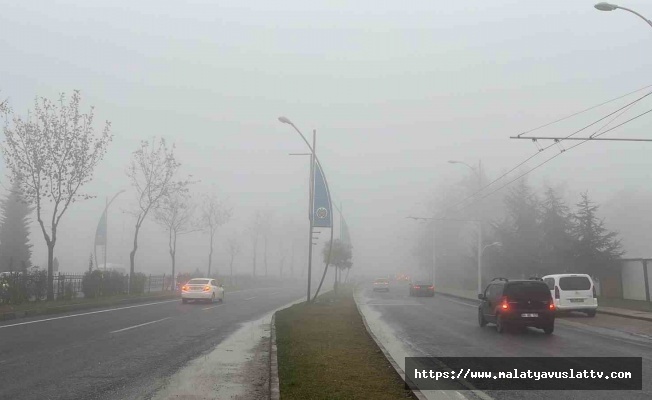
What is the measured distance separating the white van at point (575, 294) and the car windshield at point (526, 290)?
786 cm

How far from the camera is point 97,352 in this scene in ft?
38.9

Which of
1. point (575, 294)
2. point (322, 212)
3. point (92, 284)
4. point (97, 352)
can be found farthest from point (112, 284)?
point (575, 294)

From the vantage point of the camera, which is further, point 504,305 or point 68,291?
point 68,291

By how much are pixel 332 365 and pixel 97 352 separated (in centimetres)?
526

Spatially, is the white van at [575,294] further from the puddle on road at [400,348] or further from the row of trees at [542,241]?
the row of trees at [542,241]

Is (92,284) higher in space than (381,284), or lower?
higher

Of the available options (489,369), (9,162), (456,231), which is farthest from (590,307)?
(456,231)

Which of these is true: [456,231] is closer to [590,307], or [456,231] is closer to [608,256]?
[608,256]

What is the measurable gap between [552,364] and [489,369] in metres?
1.42

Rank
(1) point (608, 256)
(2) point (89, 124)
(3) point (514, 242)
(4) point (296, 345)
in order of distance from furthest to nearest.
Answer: (3) point (514, 242) < (1) point (608, 256) < (2) point (89, 124) < (4) point (296, 345)

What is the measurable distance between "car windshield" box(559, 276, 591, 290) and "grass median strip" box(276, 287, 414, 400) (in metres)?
11.6

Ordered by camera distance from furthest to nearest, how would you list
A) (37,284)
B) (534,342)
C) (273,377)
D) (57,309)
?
1. (37,284)
2. (57,309)
3. (534,342)
4. (273,377)

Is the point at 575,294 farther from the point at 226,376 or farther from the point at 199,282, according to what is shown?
the point at 199,282

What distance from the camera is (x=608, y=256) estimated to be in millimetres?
35906
